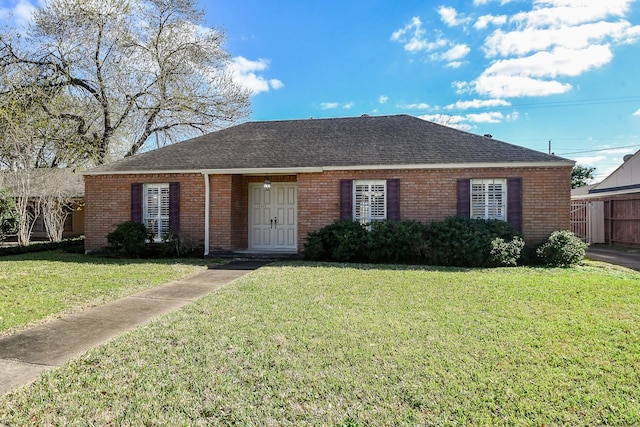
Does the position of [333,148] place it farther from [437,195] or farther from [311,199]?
[437,195]

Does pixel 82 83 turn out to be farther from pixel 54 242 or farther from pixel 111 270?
pixel 111 270

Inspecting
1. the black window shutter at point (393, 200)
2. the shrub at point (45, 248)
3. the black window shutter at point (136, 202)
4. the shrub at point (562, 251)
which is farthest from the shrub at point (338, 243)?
the shrub at point (45, 248)

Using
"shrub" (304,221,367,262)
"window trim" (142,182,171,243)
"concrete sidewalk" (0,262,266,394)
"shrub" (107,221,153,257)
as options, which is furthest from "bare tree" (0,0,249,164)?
"concrete sidewalk" (0,262,266,394)

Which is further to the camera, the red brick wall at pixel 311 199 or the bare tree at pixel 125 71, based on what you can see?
the bare tree at pixel 125 71

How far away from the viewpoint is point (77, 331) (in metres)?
4.73

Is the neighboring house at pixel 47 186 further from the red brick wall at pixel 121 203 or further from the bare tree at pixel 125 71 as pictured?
the red brick wall at pixel 121 203

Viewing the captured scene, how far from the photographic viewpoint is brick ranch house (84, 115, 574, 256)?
35.2 feet

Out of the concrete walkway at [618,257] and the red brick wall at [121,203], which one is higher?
the red brick wall at [121,203]

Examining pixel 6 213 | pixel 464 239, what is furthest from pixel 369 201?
pixel 6 213

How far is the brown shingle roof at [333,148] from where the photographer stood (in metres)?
11.3

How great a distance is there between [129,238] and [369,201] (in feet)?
25.5

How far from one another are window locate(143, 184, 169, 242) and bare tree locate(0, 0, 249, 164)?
8.24 metres

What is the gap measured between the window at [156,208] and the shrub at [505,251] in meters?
10.4

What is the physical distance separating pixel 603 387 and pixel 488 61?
18.7 metres
